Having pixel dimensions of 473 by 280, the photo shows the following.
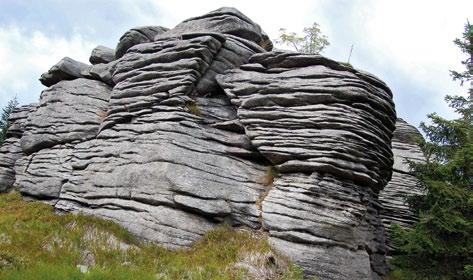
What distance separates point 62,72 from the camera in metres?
21.7

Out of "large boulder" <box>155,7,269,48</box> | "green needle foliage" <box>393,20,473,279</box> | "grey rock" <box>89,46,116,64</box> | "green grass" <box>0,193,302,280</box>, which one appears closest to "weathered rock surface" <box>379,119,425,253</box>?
"green needle foliage" <box>393,20,473,279</box>

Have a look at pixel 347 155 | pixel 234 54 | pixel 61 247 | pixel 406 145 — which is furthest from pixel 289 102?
pixel 406 145

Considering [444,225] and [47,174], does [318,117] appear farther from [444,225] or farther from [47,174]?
[47,174]

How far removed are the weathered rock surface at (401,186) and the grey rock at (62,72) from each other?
73.1 feet

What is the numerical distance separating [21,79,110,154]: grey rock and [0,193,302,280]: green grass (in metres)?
6.12

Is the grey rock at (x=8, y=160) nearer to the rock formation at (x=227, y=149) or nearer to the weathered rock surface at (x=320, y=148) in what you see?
the rock formation at (x=227, y=149)

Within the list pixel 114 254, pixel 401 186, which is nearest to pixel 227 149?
pixel 114 254

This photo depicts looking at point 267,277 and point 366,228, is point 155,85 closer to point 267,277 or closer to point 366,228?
point 267,277

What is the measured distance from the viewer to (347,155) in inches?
495

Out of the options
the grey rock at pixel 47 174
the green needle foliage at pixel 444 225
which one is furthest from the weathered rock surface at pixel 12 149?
the green needle foliage at pixel 444 225

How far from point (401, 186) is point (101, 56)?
926 inches

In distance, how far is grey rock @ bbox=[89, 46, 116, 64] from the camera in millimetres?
22688

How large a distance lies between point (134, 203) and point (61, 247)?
10.2 feet

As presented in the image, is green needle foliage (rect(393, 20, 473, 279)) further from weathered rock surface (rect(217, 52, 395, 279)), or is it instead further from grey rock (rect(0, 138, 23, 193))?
grey rock (rect(0, 138, 23, 193))
